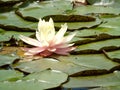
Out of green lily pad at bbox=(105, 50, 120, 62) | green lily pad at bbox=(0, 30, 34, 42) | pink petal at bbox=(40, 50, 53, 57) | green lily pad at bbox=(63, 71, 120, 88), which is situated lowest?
green lily pad at bbox=(63, 71, 120, 88)

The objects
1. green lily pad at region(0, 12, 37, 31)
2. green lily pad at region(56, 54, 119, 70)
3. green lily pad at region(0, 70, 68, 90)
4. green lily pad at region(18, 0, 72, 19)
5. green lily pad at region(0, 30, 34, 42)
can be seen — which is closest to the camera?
green lily pad at region(0, 70, 68, 90)

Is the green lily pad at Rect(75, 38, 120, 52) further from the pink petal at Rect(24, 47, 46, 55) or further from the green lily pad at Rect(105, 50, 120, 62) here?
the pink petal at Rect(24, 47, 46, 55)

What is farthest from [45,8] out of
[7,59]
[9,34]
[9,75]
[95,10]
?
[9,75]

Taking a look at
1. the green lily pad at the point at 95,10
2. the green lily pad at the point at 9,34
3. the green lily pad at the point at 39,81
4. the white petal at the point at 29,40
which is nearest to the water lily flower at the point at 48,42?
the white petal at the point at 29,40

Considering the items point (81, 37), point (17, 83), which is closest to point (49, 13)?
point (81, 37)

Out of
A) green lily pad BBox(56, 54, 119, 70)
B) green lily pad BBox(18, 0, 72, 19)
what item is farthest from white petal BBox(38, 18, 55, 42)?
green lily pad BBox(18, 0, 72, 19)

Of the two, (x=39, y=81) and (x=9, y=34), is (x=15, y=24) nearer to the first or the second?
(x=9, y=34)

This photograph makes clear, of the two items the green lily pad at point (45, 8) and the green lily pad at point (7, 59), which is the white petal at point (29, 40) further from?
the green lily pad at point (45, 8)
